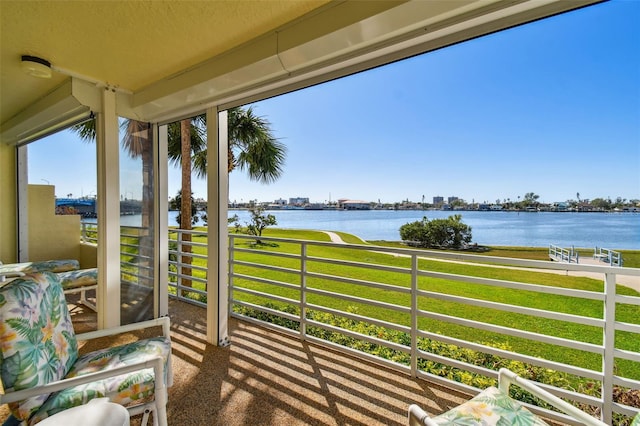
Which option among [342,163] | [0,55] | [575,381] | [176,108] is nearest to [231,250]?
[176,108]

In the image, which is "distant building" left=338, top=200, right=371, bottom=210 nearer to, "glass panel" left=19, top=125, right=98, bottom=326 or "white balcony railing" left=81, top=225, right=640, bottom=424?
"white balcony railing" left=81, top=225, right=640, bottom=424

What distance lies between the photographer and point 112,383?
1.34m

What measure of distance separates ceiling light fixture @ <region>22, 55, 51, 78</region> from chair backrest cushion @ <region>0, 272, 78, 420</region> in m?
1.72

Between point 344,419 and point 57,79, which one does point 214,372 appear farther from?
point 57,79

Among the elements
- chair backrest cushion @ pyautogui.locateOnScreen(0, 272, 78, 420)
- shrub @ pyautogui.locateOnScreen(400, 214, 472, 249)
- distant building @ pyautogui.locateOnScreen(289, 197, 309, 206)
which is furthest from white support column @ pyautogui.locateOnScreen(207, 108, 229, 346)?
shrub @ pyautogui.locateOnScreen(400, 214, 472, 249)

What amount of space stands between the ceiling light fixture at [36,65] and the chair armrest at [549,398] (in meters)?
3.74

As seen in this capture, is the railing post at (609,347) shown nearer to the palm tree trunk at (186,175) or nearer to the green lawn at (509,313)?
the green lawn at (509,313)

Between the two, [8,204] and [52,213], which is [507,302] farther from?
[8,204]

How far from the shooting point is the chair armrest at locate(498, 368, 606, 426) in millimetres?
988

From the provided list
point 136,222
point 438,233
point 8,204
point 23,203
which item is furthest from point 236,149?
point 438,233

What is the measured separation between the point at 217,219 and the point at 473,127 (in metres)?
9.54

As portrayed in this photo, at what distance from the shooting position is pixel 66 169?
4.44m

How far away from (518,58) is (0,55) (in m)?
8.41

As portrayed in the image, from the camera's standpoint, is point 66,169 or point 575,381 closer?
point 575,381
